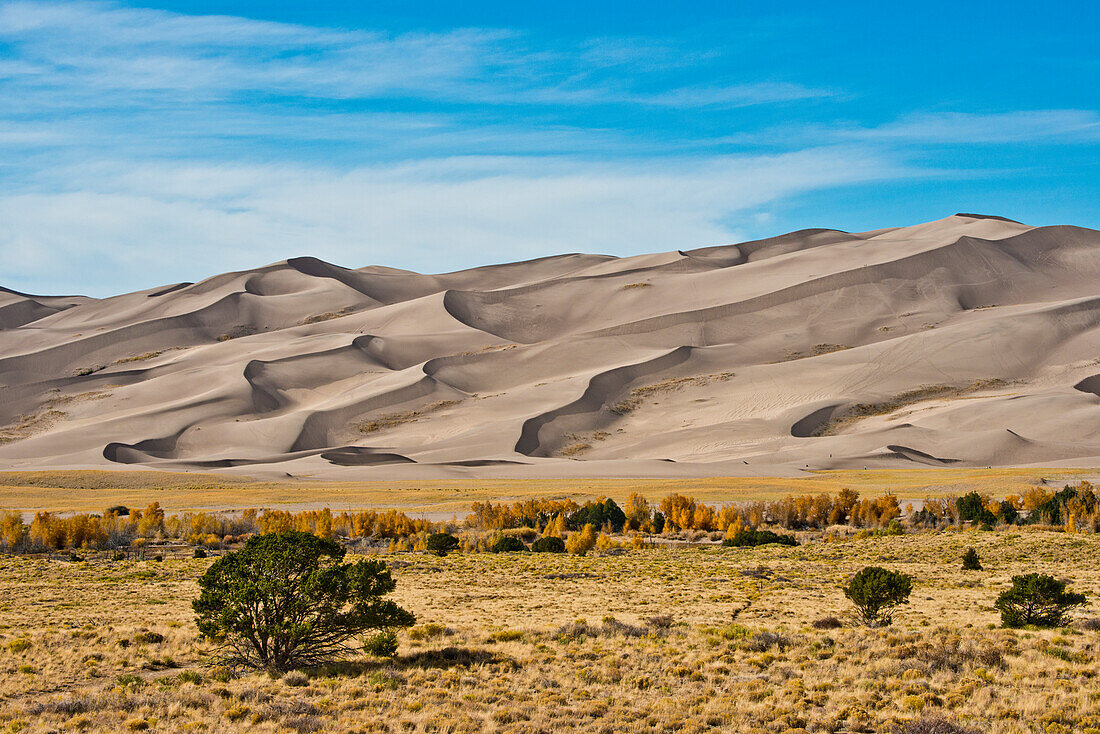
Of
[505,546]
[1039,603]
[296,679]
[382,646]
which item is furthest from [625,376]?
[296,679]

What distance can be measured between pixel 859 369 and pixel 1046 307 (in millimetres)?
38512

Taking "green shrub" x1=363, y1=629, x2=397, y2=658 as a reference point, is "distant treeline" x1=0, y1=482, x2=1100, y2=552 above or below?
below

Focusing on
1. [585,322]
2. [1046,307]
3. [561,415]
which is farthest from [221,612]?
[585,322]

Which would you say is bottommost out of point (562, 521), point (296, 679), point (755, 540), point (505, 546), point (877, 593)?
point (505, 546)

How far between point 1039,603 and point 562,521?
1173 inches

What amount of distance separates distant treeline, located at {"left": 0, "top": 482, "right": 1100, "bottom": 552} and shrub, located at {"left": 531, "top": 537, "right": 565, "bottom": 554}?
1204 millimetres

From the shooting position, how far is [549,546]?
123 feet

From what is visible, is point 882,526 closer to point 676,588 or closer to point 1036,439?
point 676,588

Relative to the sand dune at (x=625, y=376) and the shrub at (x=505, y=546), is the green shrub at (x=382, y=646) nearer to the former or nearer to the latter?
the shrub at (x=505, y=546)

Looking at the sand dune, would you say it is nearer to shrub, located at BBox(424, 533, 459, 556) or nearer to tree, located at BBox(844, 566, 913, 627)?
shrub, located at BBox(424, 533, 459, 556)

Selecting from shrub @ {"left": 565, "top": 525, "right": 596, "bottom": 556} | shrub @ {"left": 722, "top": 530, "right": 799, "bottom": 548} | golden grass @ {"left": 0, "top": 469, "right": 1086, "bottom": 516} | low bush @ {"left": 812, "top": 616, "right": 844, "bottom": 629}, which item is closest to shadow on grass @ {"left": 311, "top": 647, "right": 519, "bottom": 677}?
low bush @ {"left": 812, "top": 616, "right": 844, "bottom": 629}

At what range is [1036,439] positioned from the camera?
317ft

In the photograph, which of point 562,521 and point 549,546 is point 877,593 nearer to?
point 549,546

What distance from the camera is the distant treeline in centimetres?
3994
